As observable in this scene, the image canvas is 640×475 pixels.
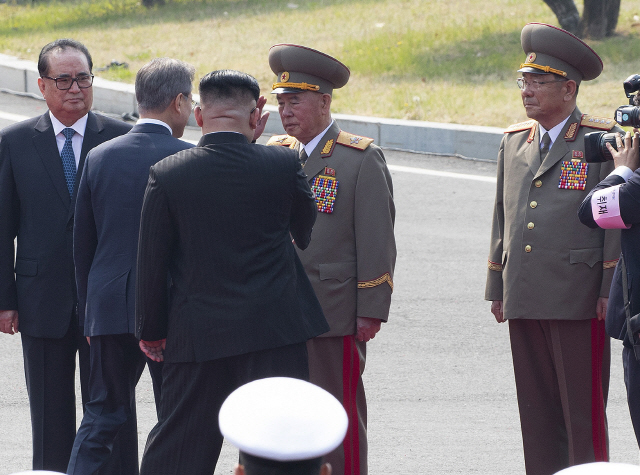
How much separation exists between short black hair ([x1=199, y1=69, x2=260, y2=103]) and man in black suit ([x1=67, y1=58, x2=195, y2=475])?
1.76 feet

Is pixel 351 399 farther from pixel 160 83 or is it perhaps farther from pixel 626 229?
pixel 160 83

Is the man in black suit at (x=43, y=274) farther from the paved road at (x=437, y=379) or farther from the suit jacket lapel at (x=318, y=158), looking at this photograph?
the suit jacket lapel at (x=318, y=158)

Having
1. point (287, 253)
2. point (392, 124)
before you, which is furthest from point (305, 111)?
point (392, 124)

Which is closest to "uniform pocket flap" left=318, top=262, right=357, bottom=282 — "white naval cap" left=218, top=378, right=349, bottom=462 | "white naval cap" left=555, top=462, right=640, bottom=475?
"white naval cap" left=218, top=378, right=349, bottom=462

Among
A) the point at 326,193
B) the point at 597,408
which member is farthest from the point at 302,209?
the point at 597,408

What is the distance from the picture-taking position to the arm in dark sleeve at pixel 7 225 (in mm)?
3943

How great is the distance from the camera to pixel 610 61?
1323 centimetres

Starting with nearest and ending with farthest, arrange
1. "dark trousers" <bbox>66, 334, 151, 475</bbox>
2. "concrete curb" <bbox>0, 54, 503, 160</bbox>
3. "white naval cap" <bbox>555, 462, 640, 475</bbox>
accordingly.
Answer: "white naval cap" <bbox>555, 462, 640, 475</bbox>
"dark trousers" <bbox>66, 334, 151, 475</bbox>
"concrete curb" <bbox>0, 54, 503, 160</bbox>

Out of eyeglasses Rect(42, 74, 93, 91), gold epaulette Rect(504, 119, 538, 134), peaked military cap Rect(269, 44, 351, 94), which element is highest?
peaked military cap Rect(269, 44, 351, 94)

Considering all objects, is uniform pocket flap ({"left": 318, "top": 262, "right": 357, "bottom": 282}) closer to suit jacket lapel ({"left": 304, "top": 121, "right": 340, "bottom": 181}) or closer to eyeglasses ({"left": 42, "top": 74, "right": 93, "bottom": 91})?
suit jacket lapel ({"left": 304, "top": 121, "right": 340, "bottom": 181})

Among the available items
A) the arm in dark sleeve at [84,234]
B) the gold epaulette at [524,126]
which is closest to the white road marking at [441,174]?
the gold epaulette at [524,126]

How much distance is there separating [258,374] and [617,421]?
2377 mm

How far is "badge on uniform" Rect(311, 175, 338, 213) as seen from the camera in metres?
3.96

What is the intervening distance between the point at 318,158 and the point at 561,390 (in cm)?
137
